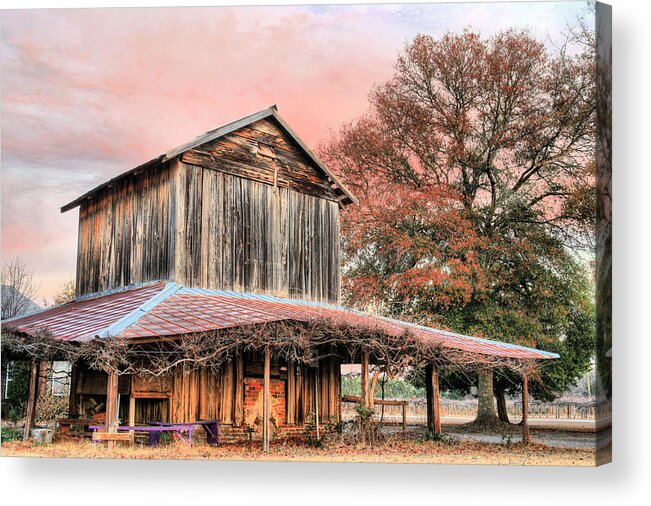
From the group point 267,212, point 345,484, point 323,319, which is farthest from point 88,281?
point 345,484

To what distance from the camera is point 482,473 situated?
15.8 metres

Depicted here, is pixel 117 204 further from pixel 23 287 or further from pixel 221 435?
pixel 221 435

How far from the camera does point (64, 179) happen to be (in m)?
22.1

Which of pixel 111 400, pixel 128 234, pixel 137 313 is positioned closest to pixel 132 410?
pixel 111 400

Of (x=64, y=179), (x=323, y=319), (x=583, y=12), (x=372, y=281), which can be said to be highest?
(x=583, y=12)

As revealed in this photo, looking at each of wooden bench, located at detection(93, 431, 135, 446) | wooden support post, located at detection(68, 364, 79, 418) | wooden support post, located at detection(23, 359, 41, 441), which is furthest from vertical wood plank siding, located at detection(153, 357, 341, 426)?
wooden support post, located at detection(68, 364, 79, 418)

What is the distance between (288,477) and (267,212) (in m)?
7.22

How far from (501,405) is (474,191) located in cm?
682

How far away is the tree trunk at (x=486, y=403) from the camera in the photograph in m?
24.4

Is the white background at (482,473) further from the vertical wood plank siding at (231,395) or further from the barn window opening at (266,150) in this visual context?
the barn window opening at (266,150)

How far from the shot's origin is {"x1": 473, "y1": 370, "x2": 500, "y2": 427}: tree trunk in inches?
962

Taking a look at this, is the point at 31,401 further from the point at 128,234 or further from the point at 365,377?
the point at 365,377

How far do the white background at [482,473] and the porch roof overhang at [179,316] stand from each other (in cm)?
286

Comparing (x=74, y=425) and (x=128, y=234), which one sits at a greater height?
(x=128, y=234)
